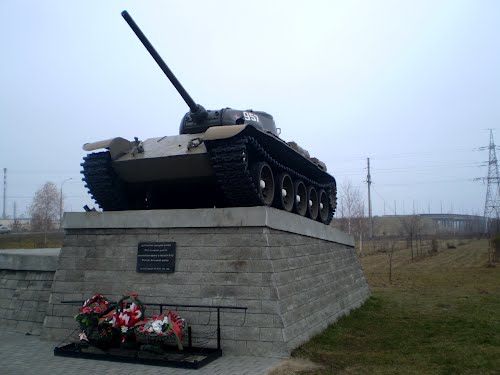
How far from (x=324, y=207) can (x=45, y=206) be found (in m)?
36.5

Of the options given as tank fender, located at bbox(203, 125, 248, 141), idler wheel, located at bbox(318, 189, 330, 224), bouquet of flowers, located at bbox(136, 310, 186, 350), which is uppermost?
tank fender, located at bbox(203, 125, 248, 141)

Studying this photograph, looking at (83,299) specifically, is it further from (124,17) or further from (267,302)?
(124,17)

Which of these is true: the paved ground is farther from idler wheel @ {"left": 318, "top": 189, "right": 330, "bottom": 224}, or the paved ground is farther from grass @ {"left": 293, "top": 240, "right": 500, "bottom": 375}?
idler wheel @ {"left": 318, "top": 189, "right": 330, "bottom": 224}

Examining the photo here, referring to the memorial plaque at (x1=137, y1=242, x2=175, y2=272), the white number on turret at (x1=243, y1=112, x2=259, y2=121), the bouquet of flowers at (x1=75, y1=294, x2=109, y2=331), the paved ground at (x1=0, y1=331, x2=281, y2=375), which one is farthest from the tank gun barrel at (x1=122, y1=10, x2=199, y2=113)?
the paved ground at (x1=0, y1=331, x2=281, y2=375)

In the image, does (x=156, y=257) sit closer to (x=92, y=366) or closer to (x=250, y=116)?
(x=92, y=366)

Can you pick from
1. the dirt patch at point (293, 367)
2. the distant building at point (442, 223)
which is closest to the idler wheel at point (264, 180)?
the dirt patch at point (293, 367)

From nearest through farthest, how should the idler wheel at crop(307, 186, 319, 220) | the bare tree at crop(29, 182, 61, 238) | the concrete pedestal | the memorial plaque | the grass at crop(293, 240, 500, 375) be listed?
the grass at crop(293, 240, 500, 375) → the concrete pedestal → the memorial plaque → the idler wheel at crop(307, 186, 319, 220) → the bare tree at crop(29, 182, 61, 238)

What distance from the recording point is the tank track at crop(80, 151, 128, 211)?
9312 mm

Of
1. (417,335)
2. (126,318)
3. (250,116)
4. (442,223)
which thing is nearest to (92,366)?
(126,318)

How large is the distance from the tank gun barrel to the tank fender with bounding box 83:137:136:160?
1486 millimetres

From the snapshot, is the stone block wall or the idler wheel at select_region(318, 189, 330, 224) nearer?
the stone block wall

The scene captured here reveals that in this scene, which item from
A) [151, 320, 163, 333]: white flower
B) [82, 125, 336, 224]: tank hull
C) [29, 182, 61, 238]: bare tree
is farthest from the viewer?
[29, 182, 61, 238]: bare tree

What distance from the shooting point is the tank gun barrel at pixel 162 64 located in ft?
30.2

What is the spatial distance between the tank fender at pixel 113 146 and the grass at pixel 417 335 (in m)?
4.94
